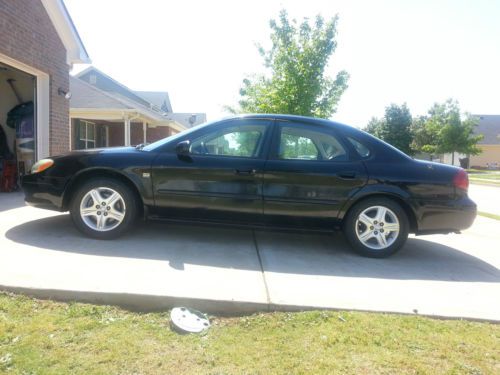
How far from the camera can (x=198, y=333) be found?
248cm

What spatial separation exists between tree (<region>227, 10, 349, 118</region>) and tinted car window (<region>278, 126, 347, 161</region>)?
9220 mm

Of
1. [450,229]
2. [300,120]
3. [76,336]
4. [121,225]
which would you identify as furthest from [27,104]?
[450,229]

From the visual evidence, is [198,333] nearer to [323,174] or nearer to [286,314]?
[286,314]

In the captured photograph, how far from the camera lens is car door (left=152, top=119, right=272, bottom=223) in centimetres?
429

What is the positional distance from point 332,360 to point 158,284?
1.50 m

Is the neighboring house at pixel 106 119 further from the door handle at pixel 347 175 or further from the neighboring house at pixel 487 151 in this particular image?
the neighboring house at pixel 487 151

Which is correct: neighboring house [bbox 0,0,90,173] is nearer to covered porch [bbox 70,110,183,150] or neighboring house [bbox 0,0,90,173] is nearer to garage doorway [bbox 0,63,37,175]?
garage doorway [bbox 0,63,37,175]

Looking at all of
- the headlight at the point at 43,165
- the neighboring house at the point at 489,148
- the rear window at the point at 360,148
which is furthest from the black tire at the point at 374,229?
the neighboring house at the point at 489,148

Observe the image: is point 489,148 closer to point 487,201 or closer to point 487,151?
point 487,151

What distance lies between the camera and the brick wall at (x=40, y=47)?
266 inches

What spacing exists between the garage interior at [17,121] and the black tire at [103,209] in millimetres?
4827

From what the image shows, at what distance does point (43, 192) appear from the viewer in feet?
14.4

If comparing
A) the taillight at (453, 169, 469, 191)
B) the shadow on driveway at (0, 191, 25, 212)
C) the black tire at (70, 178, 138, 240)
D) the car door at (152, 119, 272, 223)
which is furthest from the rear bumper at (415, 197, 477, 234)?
the shadow on driveway at (0, 191, 25, 212)

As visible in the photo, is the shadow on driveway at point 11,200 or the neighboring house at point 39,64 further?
the neighboring house at point 39,64
